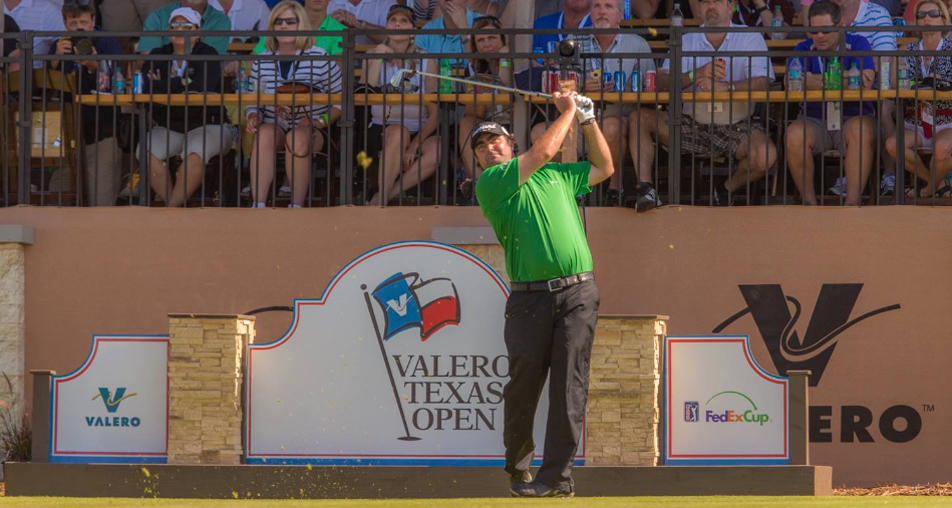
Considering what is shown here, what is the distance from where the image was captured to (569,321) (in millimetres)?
7016

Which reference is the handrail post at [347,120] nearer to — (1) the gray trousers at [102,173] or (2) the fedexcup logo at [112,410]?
(1) the gray trousers at [102,173]

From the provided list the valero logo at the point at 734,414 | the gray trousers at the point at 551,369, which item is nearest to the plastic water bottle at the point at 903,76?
the valero logo at the point at 734,414

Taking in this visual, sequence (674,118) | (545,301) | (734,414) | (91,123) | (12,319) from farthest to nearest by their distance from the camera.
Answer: (91,123) → (12,319) → (674,118) → (734,414) → (545,301)

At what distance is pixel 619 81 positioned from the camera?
968 cm

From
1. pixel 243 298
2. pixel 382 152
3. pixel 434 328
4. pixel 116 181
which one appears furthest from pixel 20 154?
pixel 434 328

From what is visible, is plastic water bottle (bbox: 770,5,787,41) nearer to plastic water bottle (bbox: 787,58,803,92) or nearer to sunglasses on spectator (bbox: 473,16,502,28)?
plastic water bottle (bbox: 787,58,803,92)

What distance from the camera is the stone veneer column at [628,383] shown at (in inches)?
322

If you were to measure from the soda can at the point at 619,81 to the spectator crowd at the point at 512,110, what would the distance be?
0.02m

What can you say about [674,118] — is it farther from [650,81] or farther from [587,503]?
[587,503]

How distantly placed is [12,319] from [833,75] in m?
5.75

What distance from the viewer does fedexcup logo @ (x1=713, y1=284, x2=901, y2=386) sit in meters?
9.46

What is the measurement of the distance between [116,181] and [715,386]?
455 cm

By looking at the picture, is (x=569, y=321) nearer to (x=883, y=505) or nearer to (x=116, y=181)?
(x=883, y=505)

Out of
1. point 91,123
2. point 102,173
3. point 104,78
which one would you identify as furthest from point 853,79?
point 91,123
